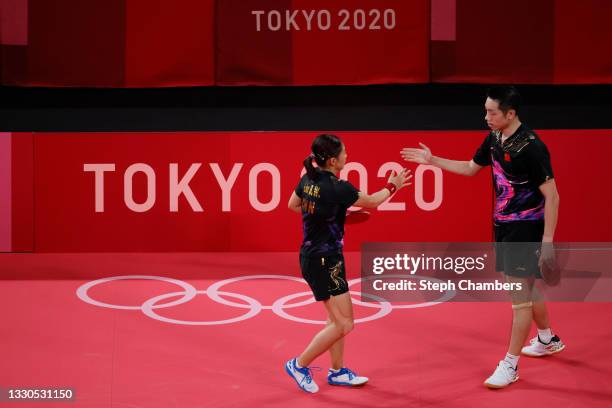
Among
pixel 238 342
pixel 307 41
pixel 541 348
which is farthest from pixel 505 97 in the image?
pixel 307 41

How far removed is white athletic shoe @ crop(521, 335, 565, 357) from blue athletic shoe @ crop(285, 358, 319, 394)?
60.9 inches

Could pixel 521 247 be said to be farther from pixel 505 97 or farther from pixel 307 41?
pixel 307 41

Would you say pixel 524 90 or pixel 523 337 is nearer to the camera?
pixel 523 337

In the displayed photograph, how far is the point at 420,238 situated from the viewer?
8023 mm

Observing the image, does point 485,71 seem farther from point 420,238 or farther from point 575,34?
point 420,238

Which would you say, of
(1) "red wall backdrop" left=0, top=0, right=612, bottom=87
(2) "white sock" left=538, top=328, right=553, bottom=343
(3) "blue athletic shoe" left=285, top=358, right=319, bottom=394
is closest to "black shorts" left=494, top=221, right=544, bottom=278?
(2) "white sock" left=538, top=328, right=553, bottom=343

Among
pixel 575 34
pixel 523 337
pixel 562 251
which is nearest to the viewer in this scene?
pixel 523 337

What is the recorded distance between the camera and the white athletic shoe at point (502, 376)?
4672 mm

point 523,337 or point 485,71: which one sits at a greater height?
point 485,71

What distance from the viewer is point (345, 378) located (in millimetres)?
4727

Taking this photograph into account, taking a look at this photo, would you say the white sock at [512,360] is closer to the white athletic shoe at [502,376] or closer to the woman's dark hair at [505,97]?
the white athletic shoe at [502,376]

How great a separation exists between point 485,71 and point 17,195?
5.10 meters

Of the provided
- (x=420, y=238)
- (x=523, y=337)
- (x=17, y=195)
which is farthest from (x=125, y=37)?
(x=523, y=337)

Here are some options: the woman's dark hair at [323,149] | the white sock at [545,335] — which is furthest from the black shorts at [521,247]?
the woman's dark hair at [323,149]
